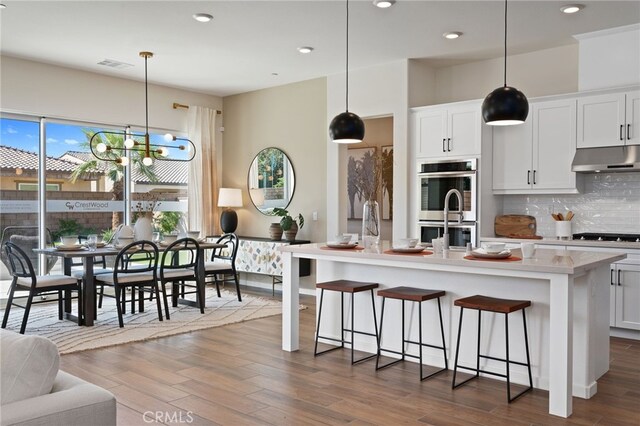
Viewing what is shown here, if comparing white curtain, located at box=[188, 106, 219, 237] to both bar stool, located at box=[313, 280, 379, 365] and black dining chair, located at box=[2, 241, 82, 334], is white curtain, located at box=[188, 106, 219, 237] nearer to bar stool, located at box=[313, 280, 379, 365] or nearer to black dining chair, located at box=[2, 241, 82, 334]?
black dining chair, located at box=[2, 241, 82, 334]

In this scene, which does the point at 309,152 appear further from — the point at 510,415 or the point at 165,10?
the point at 510,415

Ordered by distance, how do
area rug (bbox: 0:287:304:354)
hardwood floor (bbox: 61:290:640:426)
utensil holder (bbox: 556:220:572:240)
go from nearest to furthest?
hardwood floor (bbox: 61:290:640:426)
area rug (bbox: 0:287:304:354)
utensil holder (bbox: 556:220:572:240)

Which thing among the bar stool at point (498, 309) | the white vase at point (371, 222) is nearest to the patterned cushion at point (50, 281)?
the white vase at point (371, 222)

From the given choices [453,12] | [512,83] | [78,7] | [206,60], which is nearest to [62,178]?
[206,60]

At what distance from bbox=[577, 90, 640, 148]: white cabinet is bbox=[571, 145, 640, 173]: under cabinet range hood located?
6 centimetres

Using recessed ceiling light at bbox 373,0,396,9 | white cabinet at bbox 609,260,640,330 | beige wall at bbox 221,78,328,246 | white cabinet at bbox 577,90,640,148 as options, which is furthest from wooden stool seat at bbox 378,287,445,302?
beige wall at bbox 221,78,328,246

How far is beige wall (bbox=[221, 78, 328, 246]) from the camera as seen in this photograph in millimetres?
7543

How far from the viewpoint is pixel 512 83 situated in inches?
250

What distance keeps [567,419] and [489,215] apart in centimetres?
321

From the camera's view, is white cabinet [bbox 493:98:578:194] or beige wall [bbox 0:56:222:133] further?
beige wall [bbox 0:56:222:133]

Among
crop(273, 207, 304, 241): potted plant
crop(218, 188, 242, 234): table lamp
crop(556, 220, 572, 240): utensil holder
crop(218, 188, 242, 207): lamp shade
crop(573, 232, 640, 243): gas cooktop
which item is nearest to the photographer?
crop(573, 232, 640, 243): gas cooktop

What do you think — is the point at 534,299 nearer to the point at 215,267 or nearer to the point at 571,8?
the point at 571,8

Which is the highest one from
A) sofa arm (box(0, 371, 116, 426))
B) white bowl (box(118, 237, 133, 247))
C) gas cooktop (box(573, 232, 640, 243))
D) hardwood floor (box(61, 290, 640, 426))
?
gas cooktop (box(573, 232, 640, 243))

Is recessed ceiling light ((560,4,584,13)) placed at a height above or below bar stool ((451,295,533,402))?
above
